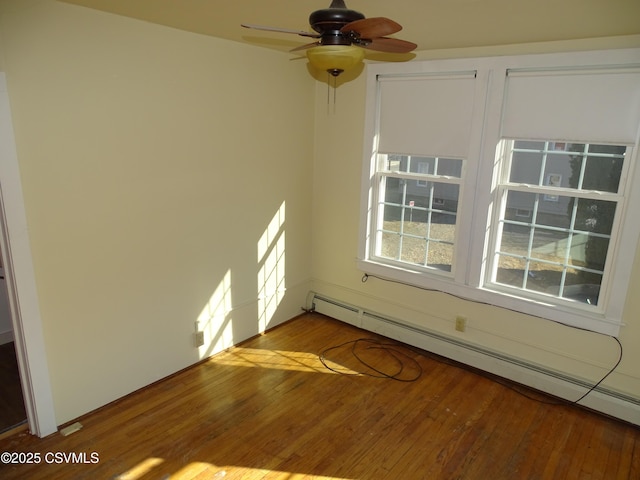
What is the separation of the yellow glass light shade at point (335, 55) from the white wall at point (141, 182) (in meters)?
1.68

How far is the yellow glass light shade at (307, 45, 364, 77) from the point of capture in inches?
63.7

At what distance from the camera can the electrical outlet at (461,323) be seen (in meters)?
3.61

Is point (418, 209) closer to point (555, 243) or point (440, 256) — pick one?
point (440, 256)

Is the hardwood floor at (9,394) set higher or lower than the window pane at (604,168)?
lower

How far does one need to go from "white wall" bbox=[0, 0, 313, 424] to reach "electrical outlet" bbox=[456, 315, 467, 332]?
5.69 feet

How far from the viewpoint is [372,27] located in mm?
1543

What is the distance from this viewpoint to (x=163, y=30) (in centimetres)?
290

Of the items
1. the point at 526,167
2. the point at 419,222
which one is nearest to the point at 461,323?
the point at 419,222

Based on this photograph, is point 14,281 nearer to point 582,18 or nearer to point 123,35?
point 123,35

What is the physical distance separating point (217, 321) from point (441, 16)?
9.09ft

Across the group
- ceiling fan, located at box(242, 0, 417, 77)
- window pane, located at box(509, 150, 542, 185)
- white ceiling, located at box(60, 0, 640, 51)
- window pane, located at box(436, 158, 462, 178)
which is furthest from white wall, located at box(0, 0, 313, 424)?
window pane, located at box(509, 150, 542, 185)

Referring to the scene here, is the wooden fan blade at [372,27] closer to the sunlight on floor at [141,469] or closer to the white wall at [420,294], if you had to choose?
the white wall at [420,294]

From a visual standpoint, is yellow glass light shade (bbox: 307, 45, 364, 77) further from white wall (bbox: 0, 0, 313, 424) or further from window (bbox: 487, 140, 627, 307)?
window (bbox: 487, 140, 627, 307)

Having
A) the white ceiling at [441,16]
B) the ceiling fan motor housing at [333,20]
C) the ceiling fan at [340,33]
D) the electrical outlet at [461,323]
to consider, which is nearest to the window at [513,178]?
the electrical outlet at [461,323]
